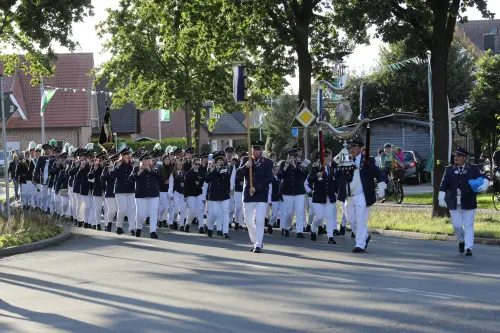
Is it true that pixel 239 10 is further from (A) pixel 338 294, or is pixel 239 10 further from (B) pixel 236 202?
(A) pixel 338 294

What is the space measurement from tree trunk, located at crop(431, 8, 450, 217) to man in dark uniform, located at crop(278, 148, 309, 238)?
12.6ft

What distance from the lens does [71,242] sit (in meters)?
19.1

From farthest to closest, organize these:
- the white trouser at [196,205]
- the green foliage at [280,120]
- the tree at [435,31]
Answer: the green foliage at [280,120]
the white trouser at [196,205]
the tree at [435,31]

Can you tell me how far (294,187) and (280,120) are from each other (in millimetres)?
46804

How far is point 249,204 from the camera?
1630cm

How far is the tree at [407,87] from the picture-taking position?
5450 cm

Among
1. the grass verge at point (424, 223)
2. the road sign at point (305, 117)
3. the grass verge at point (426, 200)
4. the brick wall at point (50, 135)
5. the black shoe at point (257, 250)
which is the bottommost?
the black shoe at point (257, 250)

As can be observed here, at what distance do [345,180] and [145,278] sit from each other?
4.87 meters

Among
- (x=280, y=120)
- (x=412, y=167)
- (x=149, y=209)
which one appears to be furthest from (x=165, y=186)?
(x=280, y=120)

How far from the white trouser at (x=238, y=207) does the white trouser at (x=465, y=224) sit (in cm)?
710

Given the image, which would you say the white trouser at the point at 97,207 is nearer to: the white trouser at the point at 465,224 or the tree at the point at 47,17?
the tree at the point at 47,17

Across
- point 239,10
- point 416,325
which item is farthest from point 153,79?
point 416,325

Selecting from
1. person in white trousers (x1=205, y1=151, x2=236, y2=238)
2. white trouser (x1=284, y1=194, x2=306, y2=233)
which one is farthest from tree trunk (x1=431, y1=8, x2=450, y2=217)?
person in white trousers (x1=205, y1=151, x2=236, y2=238)

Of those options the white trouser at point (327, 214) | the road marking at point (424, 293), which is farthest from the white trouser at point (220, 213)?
the road marking at point (424, 293)
